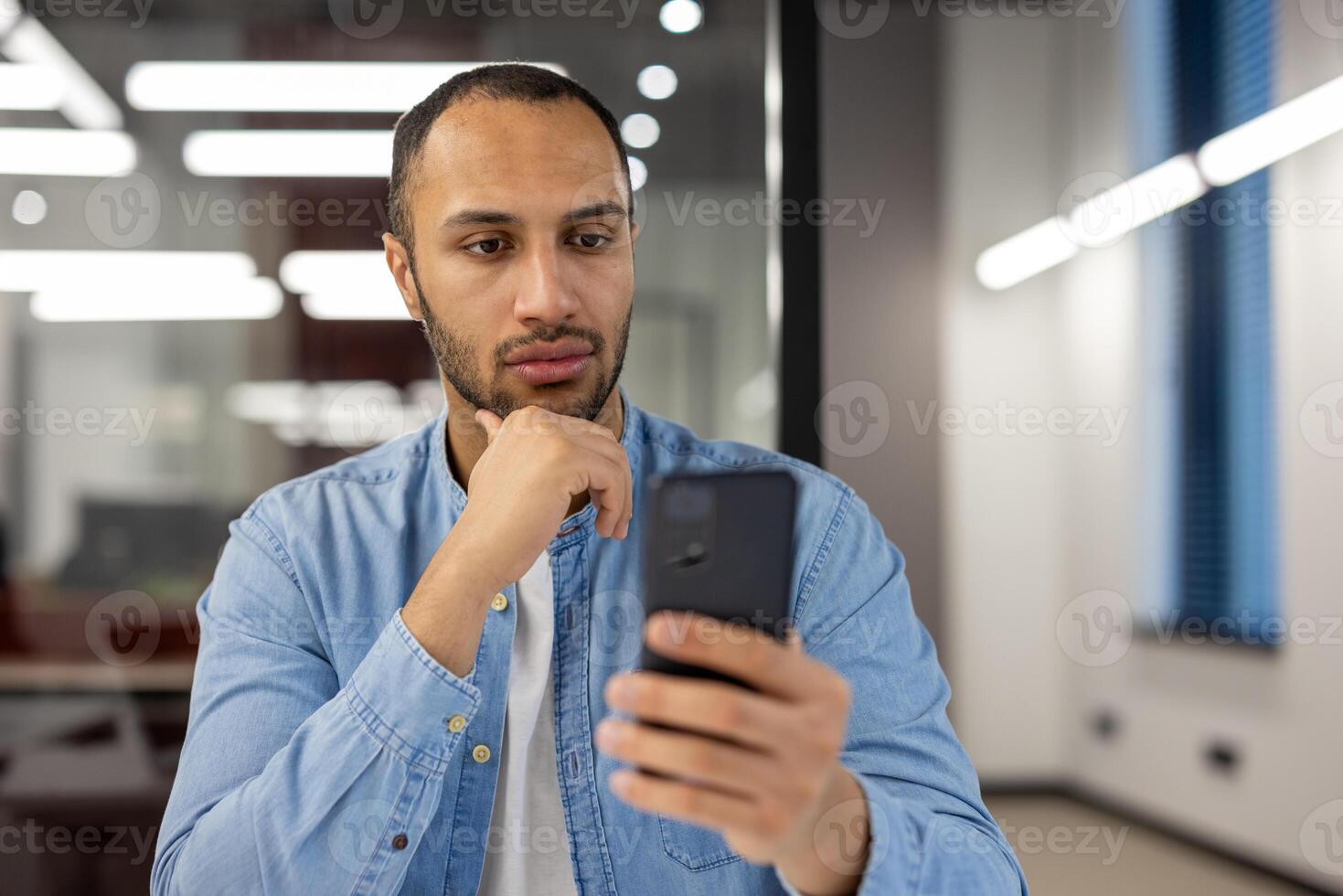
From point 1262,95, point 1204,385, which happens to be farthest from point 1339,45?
point 1204,385

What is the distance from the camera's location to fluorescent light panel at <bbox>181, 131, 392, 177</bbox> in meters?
2.53

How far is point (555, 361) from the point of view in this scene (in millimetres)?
1162

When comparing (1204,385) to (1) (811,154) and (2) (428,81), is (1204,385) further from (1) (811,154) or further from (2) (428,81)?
(2) (428,81)

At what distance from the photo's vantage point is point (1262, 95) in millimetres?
3152

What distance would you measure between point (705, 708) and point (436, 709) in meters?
0.40

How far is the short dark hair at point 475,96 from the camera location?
1.24 meters

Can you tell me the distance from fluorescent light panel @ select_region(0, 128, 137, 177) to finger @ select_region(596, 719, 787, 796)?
2.43 m

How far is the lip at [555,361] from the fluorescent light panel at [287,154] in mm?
1547

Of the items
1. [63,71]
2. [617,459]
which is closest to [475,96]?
[617,459]

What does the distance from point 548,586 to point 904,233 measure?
8.82 feet

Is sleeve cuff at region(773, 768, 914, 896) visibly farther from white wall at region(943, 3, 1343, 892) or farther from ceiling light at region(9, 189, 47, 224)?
white wall at region(943, 3, 1343, 892)

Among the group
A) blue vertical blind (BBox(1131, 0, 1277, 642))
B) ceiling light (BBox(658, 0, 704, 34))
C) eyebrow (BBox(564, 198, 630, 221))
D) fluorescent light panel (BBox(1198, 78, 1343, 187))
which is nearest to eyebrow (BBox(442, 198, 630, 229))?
eyebrow (BBox(564, 198, 630, 221))

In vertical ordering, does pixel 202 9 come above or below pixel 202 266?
above

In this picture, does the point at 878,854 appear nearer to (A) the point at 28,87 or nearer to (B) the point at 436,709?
(B) the point at 436,709
